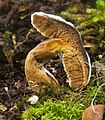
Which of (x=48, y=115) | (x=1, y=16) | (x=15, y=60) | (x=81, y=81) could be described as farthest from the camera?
(x=1, y=16)

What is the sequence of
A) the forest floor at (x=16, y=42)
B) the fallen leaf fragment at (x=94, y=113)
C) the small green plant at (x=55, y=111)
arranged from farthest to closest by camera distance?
the forest floor at (x=16, y=42), the small green plant at (x=55, y=111), the fallen leaf fragment at (x=94, y=113)

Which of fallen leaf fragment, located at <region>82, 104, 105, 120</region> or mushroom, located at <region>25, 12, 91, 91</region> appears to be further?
mushroom, located at <region>25, 12, 91, 91</region>

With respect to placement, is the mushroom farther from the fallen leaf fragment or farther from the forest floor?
the fallen leaf fragment

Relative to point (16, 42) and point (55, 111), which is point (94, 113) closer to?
point (55, 111)

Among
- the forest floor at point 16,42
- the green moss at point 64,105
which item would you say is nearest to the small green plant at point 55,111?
the green moss at point 64,105

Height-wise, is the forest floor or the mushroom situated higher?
the mushroom

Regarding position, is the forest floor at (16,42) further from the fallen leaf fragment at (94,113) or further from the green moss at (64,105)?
the fallen leaf fragment at (94,113)

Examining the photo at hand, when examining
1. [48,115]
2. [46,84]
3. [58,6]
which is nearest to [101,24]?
[58,6]

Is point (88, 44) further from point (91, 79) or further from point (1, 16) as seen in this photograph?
point (1, 16)


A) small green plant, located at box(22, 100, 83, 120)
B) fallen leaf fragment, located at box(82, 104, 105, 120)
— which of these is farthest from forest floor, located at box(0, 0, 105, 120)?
fallen leaf fragment, located at box(82, 104, 105, 120)
